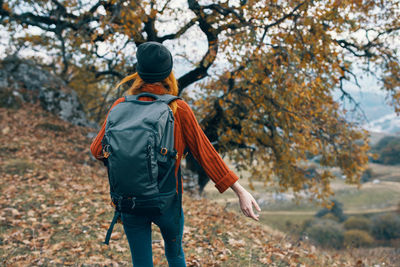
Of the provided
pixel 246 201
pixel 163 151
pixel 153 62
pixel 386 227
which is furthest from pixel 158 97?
pixel 386 227

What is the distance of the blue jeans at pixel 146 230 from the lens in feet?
6.14

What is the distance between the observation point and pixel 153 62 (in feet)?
6.10

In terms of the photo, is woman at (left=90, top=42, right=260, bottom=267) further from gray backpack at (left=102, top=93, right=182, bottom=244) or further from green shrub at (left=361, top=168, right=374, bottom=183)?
green shrub at (left=361, top=168, right=374, bottom=183)

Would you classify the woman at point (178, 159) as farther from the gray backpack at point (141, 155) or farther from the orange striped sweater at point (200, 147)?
the gray backpack at point (141, 155)

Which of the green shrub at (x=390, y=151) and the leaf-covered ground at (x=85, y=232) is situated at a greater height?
the green shrub at (x=390, y=151)

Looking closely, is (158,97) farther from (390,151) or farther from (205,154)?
(390,151)

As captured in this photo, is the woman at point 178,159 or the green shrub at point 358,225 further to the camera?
the green shrub at point 358,225

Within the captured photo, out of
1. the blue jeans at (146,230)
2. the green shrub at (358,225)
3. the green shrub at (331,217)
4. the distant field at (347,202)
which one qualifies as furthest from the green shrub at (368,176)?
the blue jeans at (146,230)

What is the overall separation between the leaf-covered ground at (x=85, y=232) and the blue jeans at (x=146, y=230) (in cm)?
223

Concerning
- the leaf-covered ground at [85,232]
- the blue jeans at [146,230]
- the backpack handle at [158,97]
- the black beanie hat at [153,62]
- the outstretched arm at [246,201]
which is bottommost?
the leaf-covered ground at [85,232]

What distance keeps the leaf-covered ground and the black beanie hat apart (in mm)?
2927

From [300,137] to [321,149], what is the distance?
1057 mm

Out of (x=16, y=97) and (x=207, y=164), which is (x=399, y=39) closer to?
(x=207, y=164)

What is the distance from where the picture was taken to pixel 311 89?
706 centimetres
